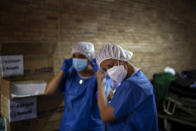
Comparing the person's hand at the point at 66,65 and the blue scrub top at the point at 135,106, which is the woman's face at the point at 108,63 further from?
the person's hand at the point at 66,65

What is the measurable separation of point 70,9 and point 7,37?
2.87 ft

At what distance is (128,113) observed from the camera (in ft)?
4.29

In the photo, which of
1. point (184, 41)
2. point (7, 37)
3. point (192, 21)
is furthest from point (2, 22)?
point (192, 21)

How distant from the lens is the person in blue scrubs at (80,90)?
70.9 inches

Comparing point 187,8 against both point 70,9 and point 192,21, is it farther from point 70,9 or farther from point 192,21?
point 70,9

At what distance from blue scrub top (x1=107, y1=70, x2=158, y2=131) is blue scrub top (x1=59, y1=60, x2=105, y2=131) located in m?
0.52

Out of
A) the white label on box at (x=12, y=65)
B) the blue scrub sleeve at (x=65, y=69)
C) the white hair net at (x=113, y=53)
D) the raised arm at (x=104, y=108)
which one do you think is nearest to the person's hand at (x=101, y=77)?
the raised arm at (x=104, y=108)

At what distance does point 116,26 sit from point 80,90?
1.54 m

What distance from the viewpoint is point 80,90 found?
73.9 inches

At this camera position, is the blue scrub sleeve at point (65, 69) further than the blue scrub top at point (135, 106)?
Yes

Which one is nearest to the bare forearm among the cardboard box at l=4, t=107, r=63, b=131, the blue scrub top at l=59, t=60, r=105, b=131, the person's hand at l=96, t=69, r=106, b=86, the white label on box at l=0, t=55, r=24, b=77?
the blue scrub top at l=59, t=60, r=105, b=131

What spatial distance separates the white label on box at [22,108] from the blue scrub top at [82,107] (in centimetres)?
44

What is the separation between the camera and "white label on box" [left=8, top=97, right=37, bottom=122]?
1.90 m

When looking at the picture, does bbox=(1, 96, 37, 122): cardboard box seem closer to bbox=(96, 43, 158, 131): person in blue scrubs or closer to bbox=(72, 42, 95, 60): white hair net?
bbox=(72, 42, 95, 60): white hair net
